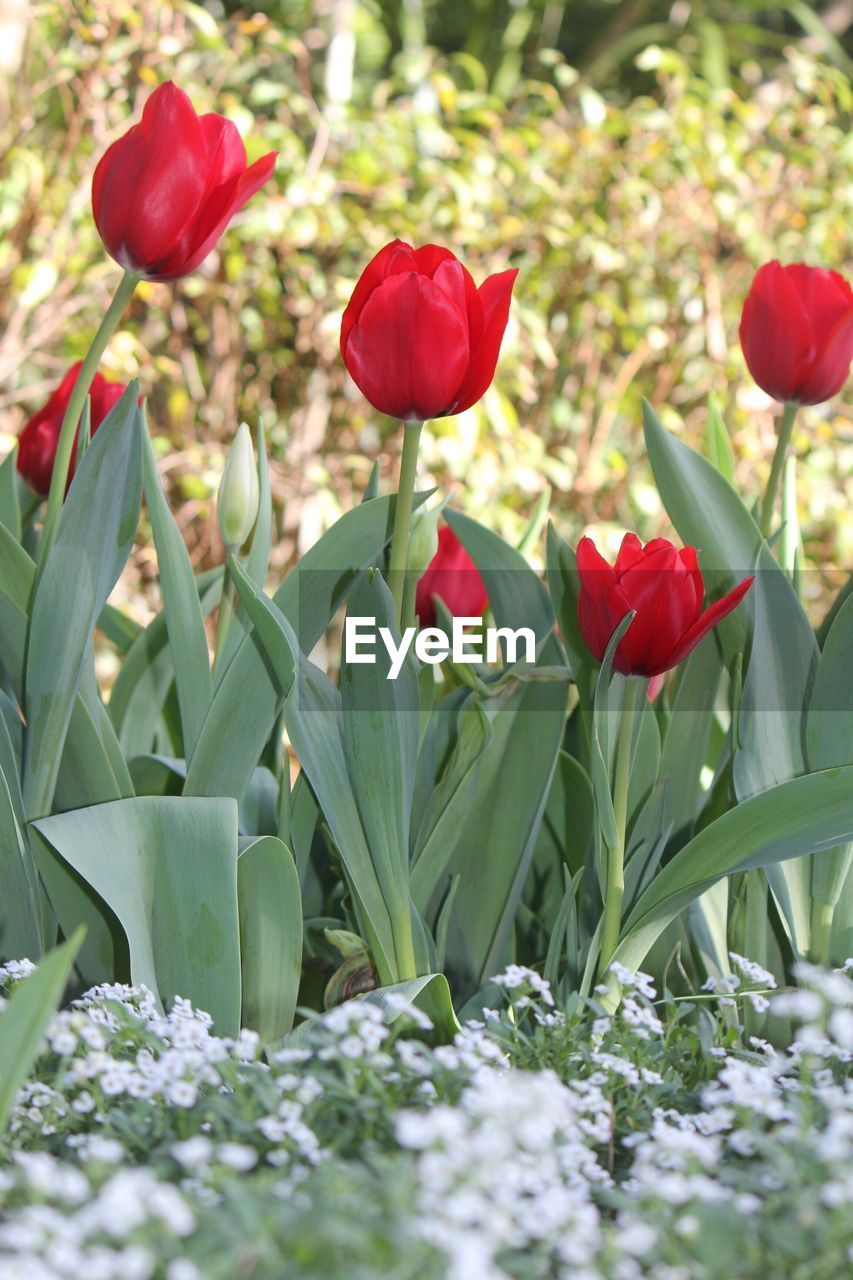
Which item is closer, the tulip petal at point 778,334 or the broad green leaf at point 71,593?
the broad green leaf at point 71,593

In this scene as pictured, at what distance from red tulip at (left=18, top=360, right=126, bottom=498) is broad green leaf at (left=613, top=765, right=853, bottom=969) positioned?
58 centimetres

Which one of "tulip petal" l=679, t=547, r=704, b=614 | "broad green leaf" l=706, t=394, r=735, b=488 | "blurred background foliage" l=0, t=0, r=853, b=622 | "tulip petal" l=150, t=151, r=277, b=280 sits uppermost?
"blurred background foliage" l=0, t=0, r=853, b=622

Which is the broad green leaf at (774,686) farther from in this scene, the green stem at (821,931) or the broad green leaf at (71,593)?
the broad green leaf at (71,593)

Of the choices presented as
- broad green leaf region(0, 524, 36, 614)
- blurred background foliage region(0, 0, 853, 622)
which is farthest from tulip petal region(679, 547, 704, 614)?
blurred background foliage region(0, 0, 853, 622)

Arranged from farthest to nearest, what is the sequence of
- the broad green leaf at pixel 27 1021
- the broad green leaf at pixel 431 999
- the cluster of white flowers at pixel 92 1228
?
the broad green leaf at pixel 431 999, the broad green leaf at pixel 27 1021, the cluster of white flowers at pixel 92 1228

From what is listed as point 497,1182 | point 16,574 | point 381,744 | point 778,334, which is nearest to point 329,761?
point 381,744

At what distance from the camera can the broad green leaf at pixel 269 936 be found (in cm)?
82

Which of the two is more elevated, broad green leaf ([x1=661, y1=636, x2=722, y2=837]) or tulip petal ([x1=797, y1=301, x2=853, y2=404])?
tulip petal ([x1=797, y1=301, x2=853, y2=404])

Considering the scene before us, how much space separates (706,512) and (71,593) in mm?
455

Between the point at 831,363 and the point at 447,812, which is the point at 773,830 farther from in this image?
the point at 831,363

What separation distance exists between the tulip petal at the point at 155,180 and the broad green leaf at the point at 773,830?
0.52 metres

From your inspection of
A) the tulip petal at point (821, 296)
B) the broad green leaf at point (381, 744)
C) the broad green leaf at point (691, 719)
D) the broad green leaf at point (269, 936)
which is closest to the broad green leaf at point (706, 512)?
the broad green leaf at point (691, 719)

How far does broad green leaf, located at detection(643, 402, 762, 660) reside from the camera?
3.10ft

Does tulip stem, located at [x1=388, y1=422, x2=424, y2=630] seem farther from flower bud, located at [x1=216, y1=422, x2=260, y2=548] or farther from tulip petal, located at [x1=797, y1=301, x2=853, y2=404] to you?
tulip petal, located at [x1=797, y1=301, x2=853, y2=404]
